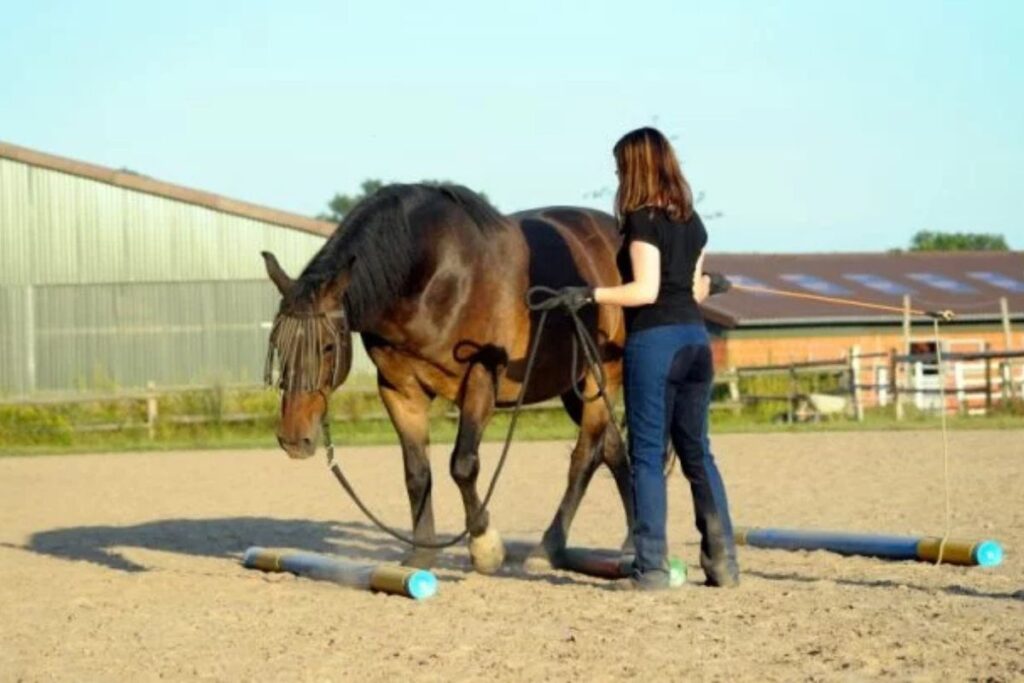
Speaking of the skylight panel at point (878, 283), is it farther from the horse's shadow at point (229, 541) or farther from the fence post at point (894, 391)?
the horse's shadow at point (229, 541)

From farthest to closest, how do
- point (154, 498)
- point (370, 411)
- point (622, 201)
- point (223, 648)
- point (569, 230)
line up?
1. point (370, 411)
2. point (154, 498)
3. point (569, 230)
4. point (622, 201)
5. point (223, 648)

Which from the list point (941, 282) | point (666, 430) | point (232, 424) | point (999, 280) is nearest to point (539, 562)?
point (666, 430)

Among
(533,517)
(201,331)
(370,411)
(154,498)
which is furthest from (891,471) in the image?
(201,331)

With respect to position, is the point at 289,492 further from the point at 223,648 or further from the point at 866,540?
the point at 223,648

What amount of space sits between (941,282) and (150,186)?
23.3m

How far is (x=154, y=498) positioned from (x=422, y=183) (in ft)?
26.2

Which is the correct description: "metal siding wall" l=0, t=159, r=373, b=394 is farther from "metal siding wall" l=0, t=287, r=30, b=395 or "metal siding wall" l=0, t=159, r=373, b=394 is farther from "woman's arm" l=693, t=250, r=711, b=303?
"woman's arm" l=693, t=250, r=711, b=303

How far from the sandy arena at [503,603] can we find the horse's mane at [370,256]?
1.47m

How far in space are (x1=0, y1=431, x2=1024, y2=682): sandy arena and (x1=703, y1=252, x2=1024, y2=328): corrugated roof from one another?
27574 mm

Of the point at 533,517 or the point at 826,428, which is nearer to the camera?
the point at 533,517

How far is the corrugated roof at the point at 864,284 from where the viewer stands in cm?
4400

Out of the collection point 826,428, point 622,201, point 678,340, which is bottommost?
point 826,428

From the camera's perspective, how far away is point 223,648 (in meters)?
7.32

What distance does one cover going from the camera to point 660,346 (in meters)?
8.30
